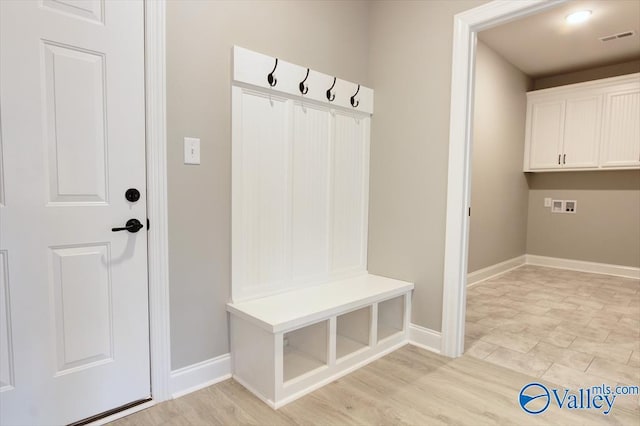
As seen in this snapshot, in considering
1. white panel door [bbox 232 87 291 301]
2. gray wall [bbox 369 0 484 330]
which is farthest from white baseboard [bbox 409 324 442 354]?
white panel door [bbox 232 87 291 301]

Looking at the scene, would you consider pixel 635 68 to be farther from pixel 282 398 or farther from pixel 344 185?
pixel 282 398

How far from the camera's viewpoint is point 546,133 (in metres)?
4.94

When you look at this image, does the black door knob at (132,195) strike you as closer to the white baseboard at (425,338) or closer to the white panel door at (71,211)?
the white panel door at (71,211)

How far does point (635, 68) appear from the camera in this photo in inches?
175

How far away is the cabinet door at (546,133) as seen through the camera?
4836mm

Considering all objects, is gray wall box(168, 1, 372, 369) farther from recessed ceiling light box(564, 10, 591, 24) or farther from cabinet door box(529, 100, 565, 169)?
cabinet door box(529, 100, 565, 169)

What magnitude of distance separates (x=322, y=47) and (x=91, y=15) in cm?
133

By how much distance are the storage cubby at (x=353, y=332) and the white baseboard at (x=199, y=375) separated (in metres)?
0.64

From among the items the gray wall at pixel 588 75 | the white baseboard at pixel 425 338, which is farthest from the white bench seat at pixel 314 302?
the gray wall at pixel 588 75

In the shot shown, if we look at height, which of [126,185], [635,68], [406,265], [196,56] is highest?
[635,68]

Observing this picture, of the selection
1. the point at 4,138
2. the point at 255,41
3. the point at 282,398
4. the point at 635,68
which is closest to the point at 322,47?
the point at 255,41

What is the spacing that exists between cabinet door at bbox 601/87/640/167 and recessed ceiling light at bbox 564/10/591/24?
5.06 feet

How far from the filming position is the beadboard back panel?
6.63ft

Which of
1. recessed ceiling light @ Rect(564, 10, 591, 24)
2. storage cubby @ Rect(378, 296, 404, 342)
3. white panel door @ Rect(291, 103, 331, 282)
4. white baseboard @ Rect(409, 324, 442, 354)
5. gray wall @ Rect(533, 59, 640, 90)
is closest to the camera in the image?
white panel door @ Rect(291, 103, 331, 282)
